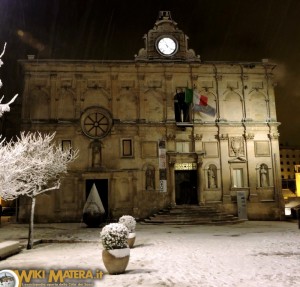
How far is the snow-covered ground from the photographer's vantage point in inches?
366

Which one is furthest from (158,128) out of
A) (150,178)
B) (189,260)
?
(189,260)

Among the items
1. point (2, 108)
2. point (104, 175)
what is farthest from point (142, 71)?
point (2, 108)

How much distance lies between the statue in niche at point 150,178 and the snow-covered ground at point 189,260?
36.2 feet

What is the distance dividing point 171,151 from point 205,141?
10.3 feet

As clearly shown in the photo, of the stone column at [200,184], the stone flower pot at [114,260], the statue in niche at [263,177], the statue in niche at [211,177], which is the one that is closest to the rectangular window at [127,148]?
the stone column at [200,184]

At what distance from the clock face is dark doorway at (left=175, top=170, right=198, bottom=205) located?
1058 centimetres

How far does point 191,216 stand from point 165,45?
15059 mm

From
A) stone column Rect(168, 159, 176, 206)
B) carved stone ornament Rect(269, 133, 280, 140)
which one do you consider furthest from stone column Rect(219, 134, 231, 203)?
stone column Rect(168, 159, 176, 206)

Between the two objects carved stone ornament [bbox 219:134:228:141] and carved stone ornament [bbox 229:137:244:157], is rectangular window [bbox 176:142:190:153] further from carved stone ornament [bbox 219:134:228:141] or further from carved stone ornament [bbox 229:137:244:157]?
carved stone ornament [bbox 229:137:244:157]

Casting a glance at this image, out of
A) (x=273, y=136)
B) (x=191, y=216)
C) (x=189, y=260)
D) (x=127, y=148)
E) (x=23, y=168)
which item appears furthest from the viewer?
(x=273, y=136)

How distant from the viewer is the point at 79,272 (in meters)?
10.2

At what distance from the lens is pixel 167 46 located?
31.5m

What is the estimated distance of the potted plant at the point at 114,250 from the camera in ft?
32.2

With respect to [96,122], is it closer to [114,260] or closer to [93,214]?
[93,214]
